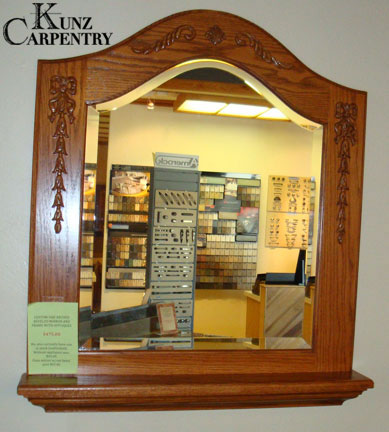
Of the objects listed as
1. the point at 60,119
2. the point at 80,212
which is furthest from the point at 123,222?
the point at 60,119

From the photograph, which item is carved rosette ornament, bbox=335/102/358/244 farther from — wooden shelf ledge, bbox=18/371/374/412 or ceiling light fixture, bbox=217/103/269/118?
wooden shelf ledge, bbox=18/371/374/412

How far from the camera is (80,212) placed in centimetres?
135

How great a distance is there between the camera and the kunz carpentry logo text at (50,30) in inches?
52.9

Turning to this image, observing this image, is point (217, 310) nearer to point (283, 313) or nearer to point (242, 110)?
point (283, 313)

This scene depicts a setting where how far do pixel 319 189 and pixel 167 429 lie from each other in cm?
82

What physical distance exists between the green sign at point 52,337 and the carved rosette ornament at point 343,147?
80cm

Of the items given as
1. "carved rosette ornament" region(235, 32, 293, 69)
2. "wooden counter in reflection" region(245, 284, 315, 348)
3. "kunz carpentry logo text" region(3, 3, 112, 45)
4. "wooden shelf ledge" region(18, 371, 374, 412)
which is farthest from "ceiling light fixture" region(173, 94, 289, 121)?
"wooden shelf ledge" region(18, 371, 374, 412)

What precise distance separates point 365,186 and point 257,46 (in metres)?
0.53

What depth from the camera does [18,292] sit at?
136 cm

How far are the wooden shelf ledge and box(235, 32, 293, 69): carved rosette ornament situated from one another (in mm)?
893

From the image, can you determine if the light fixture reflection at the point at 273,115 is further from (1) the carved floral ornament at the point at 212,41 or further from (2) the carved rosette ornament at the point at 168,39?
(2) the carved rosette ornament at the point at 168,39

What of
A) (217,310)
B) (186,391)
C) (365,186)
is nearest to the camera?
(186,391)

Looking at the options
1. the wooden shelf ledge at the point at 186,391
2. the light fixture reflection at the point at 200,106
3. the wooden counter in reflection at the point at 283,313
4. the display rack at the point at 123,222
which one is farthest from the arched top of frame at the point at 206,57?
the wooden shelf ledge at the point at 186,391

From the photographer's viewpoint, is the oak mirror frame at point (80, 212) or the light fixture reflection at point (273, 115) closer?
the oak mirror frame at point (80, 212)
